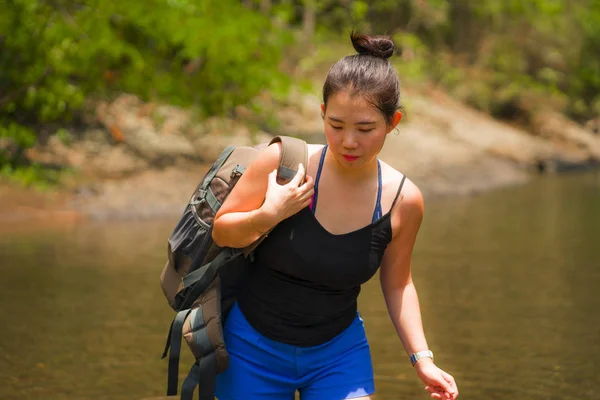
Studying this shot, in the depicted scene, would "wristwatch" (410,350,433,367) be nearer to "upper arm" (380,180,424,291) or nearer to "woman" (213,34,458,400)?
"woman" (213,34,458,400)

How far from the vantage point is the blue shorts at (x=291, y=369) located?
2.93 meters

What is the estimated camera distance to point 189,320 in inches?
120

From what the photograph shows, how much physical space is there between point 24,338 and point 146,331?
2.76 feet

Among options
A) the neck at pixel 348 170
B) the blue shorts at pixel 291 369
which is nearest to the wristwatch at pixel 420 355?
the blue shorts at pixel 291 369

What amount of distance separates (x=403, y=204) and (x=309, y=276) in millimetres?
368

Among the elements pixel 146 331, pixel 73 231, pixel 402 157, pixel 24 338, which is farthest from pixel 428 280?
pixel 402 157

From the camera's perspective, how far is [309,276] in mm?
2869

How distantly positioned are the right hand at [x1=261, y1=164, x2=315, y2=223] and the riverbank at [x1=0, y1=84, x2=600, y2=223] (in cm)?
1017

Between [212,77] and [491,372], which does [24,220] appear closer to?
[212,77]

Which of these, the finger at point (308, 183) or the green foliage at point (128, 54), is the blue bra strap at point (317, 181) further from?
the green foliage at point (128, 54)

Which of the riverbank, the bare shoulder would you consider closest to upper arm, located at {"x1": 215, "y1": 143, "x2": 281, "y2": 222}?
the bare shoulder

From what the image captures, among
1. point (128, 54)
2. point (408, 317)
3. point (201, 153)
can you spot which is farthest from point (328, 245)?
point (201, 153)

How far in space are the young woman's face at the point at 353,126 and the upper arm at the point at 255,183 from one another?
180mm

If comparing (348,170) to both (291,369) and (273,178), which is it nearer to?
(273,178)
